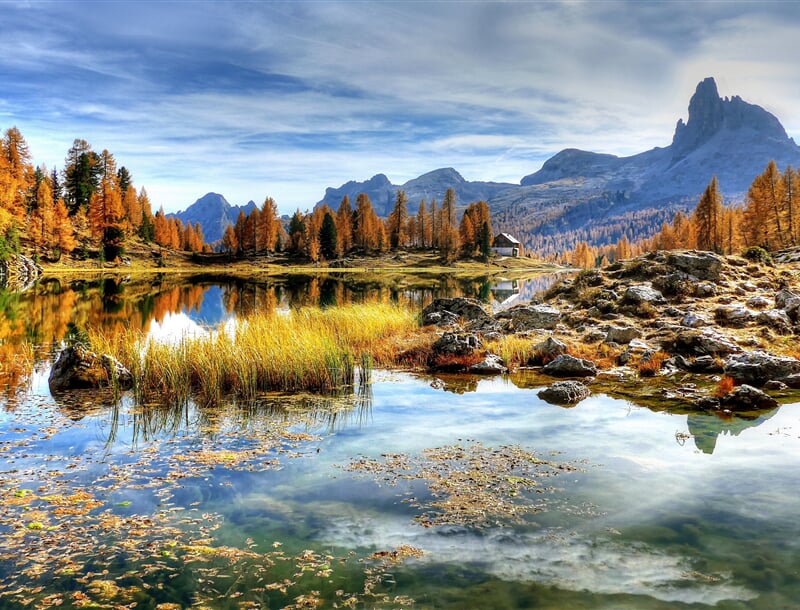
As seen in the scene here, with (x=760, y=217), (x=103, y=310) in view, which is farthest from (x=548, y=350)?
(x=760, y=217)

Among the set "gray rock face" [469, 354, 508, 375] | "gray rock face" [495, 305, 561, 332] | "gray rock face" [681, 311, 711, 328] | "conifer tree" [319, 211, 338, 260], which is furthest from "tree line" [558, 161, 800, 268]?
"conifer tree" [319, 211, 338, 260]

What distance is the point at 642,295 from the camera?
2867cm

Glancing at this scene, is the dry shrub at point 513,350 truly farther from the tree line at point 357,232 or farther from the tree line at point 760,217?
the tree line at point 357,232

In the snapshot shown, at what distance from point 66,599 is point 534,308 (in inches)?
1025

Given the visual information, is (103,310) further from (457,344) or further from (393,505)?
(393,505)

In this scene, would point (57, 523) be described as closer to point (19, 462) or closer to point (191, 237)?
point (19, 462)

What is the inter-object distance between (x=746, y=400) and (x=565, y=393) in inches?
195

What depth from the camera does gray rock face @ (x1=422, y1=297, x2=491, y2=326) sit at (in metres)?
31.5

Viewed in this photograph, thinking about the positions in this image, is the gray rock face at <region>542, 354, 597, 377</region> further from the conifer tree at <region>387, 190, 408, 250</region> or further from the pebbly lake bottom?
the conifer tree at <region>387, 190, 408, 250</region>

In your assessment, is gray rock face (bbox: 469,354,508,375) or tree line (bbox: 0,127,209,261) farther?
tree line (bbox: 0,127,209,261)

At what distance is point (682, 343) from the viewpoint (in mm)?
22531

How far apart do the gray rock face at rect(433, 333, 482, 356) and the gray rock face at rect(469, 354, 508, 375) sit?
3.70 ft

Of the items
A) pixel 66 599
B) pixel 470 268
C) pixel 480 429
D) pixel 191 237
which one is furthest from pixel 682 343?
pixel 191 237

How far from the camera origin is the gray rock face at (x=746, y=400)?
15.2 meters
